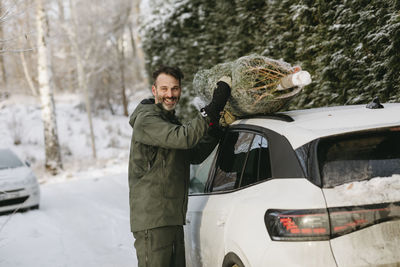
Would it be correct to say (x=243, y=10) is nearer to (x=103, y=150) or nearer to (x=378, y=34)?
(x=378, y=34)

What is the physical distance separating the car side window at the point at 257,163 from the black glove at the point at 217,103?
12.5 inches

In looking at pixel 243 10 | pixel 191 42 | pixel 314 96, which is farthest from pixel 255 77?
pixel 191 42

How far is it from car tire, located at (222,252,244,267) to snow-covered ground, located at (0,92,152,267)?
2549mm

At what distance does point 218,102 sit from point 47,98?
1257 centimetres

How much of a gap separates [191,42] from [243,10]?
7.98 feet

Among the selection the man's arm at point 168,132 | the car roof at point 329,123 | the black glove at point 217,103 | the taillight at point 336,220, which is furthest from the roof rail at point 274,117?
the taillight at point 336,220

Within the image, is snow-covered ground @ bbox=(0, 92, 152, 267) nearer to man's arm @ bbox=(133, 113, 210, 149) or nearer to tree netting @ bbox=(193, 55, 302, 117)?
man's arm @ bbox=(133, 113, 210, 149)

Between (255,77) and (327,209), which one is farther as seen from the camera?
(255,77)

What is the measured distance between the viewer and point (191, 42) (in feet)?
31.9

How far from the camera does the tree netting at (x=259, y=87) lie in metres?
2.88

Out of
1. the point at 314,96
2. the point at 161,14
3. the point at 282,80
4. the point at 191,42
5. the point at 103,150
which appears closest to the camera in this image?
the point at 282,80

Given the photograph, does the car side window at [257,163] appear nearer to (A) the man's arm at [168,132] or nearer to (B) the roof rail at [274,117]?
(B) the roof rail at [274,117]

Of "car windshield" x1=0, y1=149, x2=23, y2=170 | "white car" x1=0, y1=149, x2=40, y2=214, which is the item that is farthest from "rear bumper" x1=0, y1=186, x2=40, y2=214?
"car windshield" x1=0, y1=149, x2=23, y2=170

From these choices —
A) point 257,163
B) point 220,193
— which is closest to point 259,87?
Result: point 257,163
